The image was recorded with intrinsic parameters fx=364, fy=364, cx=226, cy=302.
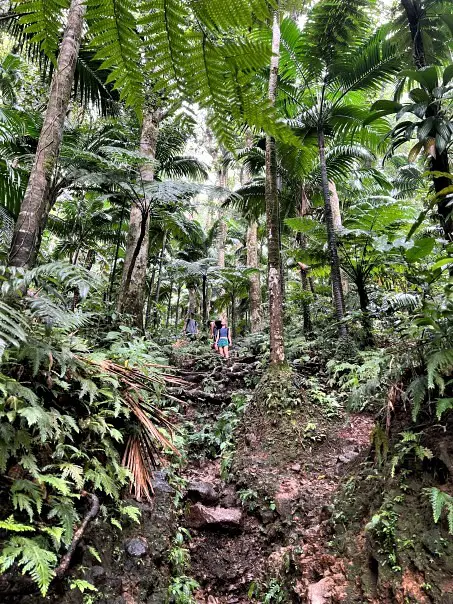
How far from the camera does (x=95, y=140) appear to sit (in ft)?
19.1

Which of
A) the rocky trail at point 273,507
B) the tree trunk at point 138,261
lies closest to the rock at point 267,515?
the rocky trail at point 273,507

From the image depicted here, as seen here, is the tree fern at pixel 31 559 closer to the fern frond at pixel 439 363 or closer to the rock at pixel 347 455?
the fern frond at pixel 439 363

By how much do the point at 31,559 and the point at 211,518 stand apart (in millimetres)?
2301

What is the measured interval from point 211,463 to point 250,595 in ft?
5.87

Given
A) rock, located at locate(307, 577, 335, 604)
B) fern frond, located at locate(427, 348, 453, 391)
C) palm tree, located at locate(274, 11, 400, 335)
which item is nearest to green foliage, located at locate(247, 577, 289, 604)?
rock, located at locate(307, 577, 335, 604)

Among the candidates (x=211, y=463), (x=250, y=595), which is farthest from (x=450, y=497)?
(x=211, y=463)

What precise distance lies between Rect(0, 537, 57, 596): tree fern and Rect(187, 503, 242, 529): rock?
2.08 meters

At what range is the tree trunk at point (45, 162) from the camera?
2689 mm

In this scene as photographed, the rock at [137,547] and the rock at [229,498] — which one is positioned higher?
the rock at [229,498]

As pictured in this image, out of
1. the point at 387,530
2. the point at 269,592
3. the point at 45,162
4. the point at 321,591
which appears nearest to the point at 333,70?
the point at 45,162

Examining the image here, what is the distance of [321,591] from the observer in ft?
8.23

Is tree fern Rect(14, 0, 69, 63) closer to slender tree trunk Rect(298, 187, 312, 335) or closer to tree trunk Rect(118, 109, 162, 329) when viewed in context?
tree trunk Rect(118, 109, 162, 329)

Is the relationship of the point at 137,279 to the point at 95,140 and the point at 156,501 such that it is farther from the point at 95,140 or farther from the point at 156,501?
the point at 156,501

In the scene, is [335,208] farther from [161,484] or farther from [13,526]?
[13,526]
